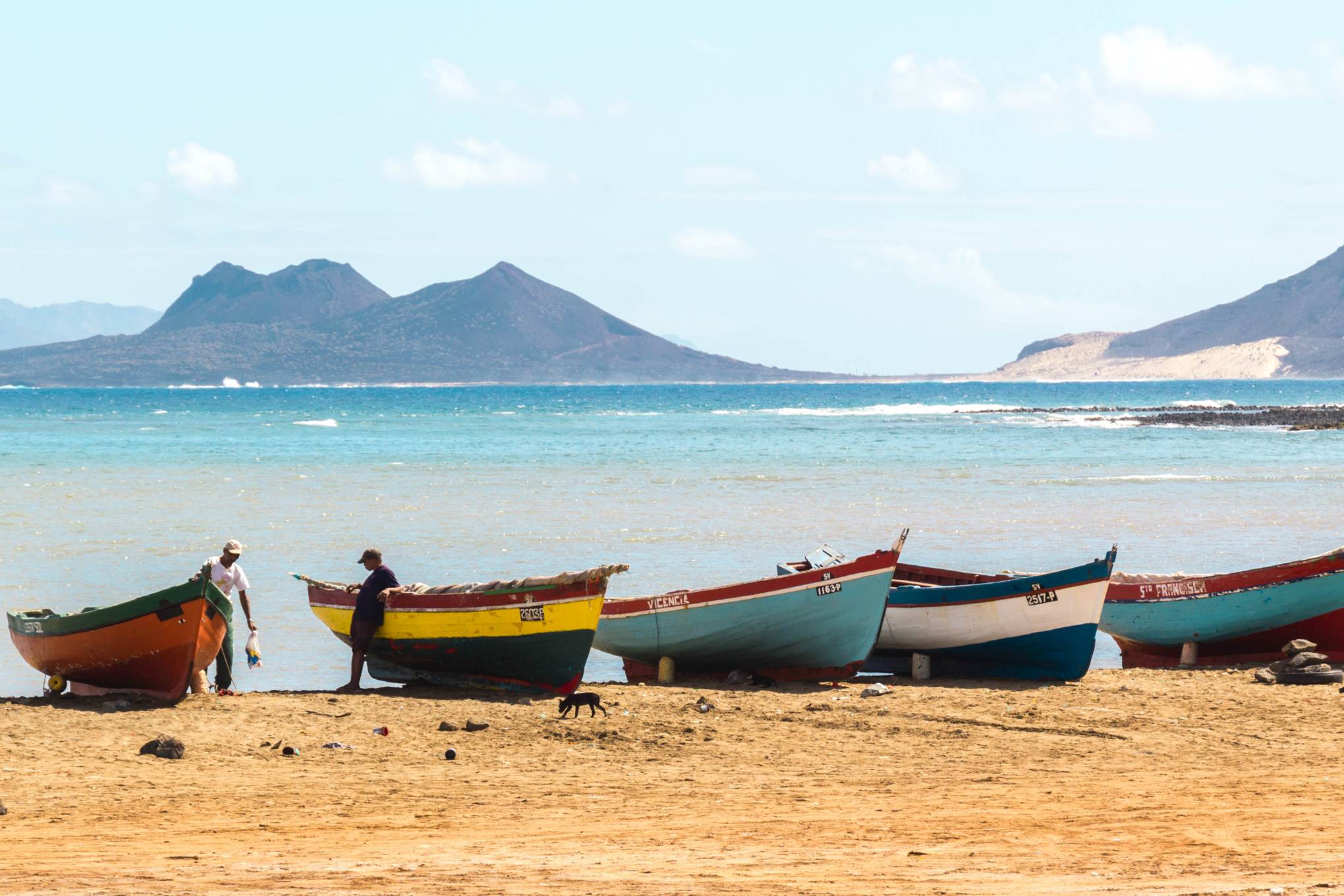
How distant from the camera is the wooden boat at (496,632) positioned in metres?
13.6

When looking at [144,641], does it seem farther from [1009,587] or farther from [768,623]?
[1009,587]

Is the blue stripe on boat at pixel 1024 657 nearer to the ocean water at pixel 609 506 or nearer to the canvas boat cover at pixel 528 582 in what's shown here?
the ocean water at pixel 609 506

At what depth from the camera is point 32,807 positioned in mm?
9586

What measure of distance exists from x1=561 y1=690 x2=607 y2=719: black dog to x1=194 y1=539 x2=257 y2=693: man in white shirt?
3.00 m

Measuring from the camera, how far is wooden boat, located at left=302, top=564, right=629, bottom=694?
1355 cm

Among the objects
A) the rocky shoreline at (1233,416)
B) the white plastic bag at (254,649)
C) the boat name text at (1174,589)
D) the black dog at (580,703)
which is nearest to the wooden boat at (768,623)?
the black dog at (580,703)

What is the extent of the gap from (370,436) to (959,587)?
62.7 meters

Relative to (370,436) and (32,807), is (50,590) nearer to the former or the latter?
(32,807)

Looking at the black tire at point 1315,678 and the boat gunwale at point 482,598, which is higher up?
the boat gunwale at point 482,598

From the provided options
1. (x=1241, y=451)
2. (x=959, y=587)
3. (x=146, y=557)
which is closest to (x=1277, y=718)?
(x=959, y=587)

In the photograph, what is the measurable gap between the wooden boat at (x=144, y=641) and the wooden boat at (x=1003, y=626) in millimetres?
6597

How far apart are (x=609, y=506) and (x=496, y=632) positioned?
810 inches

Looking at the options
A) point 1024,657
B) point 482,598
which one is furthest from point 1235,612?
point 482,598

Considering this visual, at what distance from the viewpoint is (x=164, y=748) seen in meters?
11.1
